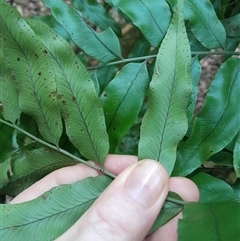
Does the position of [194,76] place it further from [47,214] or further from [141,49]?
[47,214]

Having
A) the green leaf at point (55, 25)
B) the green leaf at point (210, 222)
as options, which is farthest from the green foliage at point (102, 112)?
the green leaf at point (55, 25)

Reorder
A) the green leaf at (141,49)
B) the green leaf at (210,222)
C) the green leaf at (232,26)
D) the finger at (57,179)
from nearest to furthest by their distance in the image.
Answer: the green leaf at (210,222)
the finger at (57,179)
the green leaf at (232,26)
the green leaf at (141,49)

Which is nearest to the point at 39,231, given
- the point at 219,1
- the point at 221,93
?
the point at 221,93

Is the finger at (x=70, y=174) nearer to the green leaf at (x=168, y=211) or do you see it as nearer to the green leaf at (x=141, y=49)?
the green leaf at (x=168, y=211)

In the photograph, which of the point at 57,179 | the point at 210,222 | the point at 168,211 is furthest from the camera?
the point at 57,179

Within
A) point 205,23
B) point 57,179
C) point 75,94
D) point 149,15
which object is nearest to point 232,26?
point 205,23

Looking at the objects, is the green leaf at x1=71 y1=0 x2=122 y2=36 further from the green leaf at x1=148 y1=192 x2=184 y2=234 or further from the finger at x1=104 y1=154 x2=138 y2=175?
the green leaf at x1=148 y1=192 x2=184 y2=234
